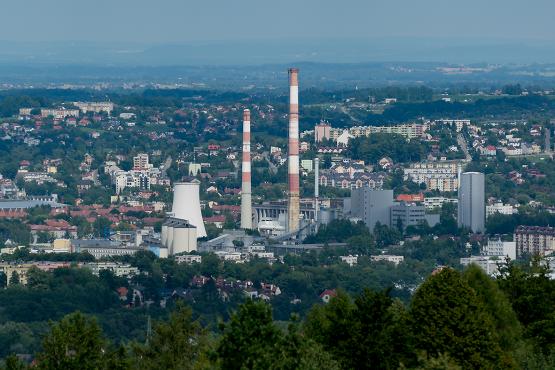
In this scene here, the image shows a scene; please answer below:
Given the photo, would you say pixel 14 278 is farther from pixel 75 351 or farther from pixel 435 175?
pixel 435 175

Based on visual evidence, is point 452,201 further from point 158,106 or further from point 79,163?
point 158,106

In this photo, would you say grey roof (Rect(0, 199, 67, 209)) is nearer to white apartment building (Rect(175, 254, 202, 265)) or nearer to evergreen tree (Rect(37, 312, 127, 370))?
white apartment building (Rect(175, 254, 202, 265))

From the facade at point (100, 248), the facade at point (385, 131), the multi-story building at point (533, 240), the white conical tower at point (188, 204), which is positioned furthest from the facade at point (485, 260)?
the facade at point (385, 131)

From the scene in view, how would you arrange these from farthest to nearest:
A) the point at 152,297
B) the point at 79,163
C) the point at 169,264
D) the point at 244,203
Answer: the point at 79,163
the point at 244,203
the point at 169,264
the point at 152,297

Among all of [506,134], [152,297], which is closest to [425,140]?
[506,134]

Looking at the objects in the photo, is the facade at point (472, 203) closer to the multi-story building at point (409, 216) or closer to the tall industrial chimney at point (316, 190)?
the multi-story building at point (409, 216)

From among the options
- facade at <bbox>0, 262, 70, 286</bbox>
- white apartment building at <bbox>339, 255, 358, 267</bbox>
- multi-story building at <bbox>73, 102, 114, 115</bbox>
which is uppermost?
facade at <bbox>0, 262, 70, 286</bbox>

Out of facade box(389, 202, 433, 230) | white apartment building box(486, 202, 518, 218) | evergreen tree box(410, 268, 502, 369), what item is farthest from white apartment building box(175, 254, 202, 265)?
evergreen tree box(410, 268, 502, 369)

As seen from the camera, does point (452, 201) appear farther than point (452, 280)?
Yes
